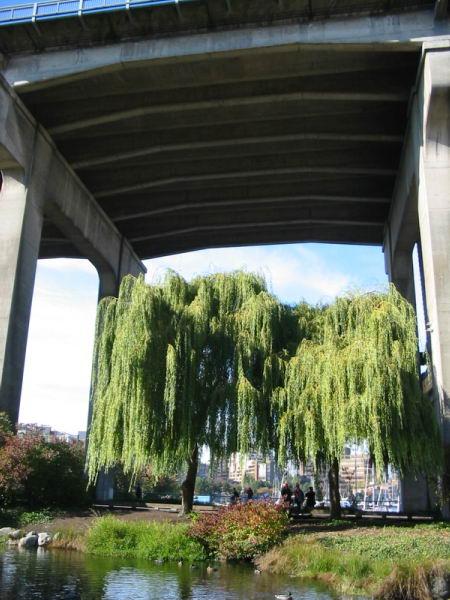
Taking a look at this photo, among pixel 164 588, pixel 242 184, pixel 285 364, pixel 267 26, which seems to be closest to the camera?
pixel 164 588

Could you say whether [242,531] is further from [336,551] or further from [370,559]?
[370,559]

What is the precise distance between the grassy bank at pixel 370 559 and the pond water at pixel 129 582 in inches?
24.5

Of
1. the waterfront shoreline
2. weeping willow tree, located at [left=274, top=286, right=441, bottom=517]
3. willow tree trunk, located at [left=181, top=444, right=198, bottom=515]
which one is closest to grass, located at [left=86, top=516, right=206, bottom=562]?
the waterfront shoreline

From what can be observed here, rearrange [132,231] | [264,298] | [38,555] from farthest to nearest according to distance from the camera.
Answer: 1. [132,231]
2. [264,298]
3. [38,555]

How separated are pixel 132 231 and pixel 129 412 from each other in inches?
741

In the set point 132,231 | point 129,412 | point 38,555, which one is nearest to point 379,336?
point 129,412

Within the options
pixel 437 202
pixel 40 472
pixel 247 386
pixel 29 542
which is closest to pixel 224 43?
pixel 437 202

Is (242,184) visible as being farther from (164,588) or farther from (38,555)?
(164,588)

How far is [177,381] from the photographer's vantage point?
53.9 feet

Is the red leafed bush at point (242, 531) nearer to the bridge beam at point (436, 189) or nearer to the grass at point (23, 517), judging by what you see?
the bridge beam at point (436, 189)

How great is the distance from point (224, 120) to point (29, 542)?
16835 mm

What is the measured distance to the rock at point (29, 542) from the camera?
15481 millimetres

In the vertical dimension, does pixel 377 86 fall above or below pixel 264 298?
above

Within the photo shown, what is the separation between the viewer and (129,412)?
15836mm
